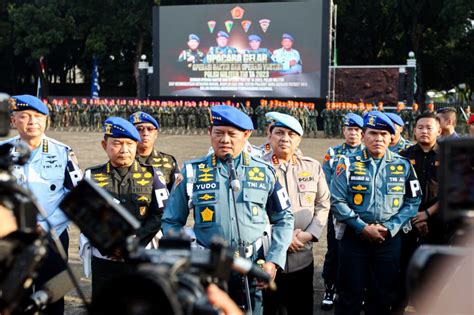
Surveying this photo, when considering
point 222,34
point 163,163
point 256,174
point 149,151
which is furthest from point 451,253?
point 222,34

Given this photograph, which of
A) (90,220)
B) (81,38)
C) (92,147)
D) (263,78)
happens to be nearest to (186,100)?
(263,78)

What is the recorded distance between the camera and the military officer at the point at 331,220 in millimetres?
4734

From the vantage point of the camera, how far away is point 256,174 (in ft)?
10.2

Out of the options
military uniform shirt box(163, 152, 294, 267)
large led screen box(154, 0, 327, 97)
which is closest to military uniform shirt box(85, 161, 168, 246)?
military uniform shirt box(163, 152, 294, 267)

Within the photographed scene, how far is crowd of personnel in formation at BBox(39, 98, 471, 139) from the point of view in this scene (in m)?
21.7

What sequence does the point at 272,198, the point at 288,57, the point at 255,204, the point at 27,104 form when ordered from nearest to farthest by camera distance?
the point at 255,204, the point at 272,198, the point at 27,104, the point at 288,57

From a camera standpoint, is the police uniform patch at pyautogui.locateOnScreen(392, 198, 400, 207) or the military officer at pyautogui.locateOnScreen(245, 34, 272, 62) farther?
the military officer at pyautogui.locateOnScreen(245, 34, 272, 62)

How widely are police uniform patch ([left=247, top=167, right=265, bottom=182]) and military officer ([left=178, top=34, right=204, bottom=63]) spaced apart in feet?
70.9

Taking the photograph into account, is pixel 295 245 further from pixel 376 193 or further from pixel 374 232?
pixel 376 193

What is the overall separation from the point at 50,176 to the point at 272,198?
144 cm

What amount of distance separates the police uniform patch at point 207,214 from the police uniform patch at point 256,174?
28 cm

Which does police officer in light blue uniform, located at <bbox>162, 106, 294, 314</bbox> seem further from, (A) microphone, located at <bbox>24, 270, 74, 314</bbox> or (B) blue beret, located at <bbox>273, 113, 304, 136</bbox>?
(A) microphone, located at <bbox>24, 270, 74, 314</bbox>

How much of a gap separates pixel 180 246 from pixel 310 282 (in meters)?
2.89

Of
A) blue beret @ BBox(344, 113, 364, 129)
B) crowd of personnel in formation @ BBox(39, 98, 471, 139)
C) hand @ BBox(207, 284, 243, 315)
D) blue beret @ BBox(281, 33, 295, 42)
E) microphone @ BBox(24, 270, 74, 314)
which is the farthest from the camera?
blue beret @ BBox(281, 33, 295, 42)
